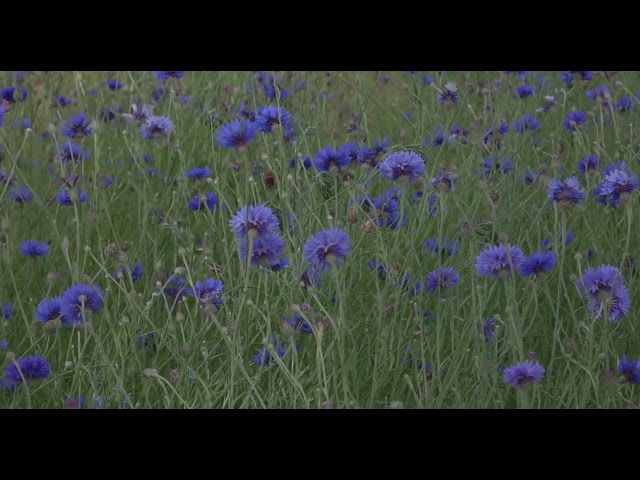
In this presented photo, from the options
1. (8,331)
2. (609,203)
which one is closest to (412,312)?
(609,203)

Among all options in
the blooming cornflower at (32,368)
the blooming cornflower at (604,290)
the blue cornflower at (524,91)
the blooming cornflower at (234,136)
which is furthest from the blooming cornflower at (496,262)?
the blue cornflower at (524,91)

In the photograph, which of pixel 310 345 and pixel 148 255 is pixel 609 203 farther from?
pixel 148 255

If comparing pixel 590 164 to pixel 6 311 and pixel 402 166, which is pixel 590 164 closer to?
pixel 402 166

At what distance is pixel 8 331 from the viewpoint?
2172mm

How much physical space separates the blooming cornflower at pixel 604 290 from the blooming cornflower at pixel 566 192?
0.23 m

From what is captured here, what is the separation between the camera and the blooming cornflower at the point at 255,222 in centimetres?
172

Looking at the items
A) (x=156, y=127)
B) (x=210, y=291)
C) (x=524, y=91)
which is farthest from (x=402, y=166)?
(x=524, y=91)

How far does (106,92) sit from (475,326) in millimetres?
2151

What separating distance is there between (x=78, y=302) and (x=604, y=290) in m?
1.04

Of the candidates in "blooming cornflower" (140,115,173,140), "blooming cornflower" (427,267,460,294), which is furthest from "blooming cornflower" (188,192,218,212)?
"blooming cornflower" (427,267,460,294)

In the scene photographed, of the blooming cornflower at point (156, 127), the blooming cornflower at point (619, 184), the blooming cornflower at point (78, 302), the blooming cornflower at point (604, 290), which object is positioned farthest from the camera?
the blooming cornflower at point (156, 127)

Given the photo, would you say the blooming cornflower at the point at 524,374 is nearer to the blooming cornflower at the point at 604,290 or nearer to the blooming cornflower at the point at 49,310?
the blooming cornflower at the point at 604,290
